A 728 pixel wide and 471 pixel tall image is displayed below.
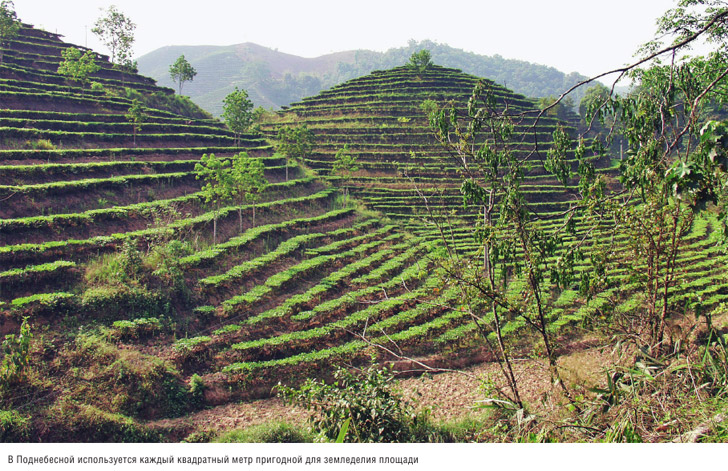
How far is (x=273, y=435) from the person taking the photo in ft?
33.7

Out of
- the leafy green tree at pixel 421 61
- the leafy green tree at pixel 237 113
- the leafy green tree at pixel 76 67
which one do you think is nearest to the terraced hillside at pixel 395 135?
the leafy green tree at pixel 421 61

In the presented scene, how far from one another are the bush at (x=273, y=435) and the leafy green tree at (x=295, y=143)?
26.5 meters

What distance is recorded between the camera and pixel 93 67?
3444 cm

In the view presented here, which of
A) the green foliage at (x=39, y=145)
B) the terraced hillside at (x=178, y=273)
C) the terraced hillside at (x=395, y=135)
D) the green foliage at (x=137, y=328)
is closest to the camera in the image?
the terraced hillside at (x=178, y=273)

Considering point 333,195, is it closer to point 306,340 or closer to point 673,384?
point 306,340

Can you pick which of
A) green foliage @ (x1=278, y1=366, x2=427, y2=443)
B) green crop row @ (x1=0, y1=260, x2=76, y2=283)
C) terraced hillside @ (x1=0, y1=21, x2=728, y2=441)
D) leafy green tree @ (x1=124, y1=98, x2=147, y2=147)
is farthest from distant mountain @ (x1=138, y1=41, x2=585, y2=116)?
green foliage @ (x1=278, y1=366, x2=427, y2=443)

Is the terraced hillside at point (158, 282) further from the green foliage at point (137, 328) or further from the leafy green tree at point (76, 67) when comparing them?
the leafy green tree at point (76, 67)

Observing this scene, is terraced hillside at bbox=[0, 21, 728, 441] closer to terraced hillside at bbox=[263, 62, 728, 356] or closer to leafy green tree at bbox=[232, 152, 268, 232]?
terraced hillside at bbox=[263, 62, 728, 356]

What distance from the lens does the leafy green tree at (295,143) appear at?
35.6 meters

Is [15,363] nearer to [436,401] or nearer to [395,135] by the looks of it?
[436,401]

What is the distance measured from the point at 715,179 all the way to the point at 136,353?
14757 mm

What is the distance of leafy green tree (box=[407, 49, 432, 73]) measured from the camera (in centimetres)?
5259
